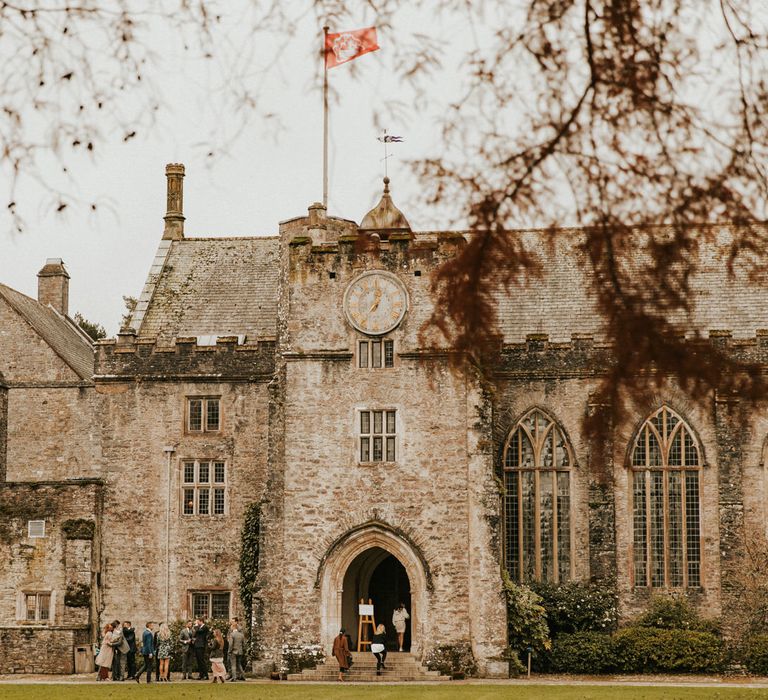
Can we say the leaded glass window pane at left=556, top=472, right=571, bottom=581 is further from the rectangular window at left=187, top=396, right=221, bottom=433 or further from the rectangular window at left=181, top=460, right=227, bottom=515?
the rectangular window at left=187, top=396, right=221, bottom=433

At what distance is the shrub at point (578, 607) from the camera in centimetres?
3084

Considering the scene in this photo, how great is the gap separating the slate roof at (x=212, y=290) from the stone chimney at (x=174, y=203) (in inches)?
17.8

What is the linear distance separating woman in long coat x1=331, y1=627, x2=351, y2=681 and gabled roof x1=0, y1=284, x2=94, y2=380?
42.8 feet

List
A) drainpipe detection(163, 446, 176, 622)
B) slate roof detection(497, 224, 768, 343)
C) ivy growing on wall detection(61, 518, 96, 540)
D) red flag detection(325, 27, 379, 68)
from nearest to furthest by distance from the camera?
red flag detection(325, 27, 379, 68) → ivy growing on wall detection(61, 518, 96, 540) → drainpipe detection(163, 446, 176, 622) → slate roof detection(497, 224, 768, 343)

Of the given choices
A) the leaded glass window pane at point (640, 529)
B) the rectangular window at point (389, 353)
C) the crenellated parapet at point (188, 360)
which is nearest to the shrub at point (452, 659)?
the leaded glass window pane at point (640, 529)

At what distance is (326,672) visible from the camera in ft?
93.6

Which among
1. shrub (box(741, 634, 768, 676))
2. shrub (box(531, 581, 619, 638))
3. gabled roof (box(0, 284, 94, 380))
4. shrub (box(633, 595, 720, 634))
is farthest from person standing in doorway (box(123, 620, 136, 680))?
shrub (box(741, 634, 768, 676))

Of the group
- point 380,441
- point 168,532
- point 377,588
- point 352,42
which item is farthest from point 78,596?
point 352,42

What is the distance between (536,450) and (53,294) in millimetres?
21443

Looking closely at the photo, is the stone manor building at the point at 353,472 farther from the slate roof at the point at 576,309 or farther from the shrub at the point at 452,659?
the shrub at the point at 452,659

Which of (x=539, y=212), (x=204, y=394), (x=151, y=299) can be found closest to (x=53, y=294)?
(x=151, y=299)

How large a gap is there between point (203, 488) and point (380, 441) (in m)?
5.79

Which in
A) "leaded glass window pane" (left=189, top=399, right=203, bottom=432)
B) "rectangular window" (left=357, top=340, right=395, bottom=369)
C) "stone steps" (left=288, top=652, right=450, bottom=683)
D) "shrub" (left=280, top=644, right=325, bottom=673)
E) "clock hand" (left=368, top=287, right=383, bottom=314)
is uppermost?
"clock hand" (left=368, top=287, right=383, bottom=314)

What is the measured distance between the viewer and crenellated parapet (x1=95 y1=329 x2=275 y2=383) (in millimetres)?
33312
